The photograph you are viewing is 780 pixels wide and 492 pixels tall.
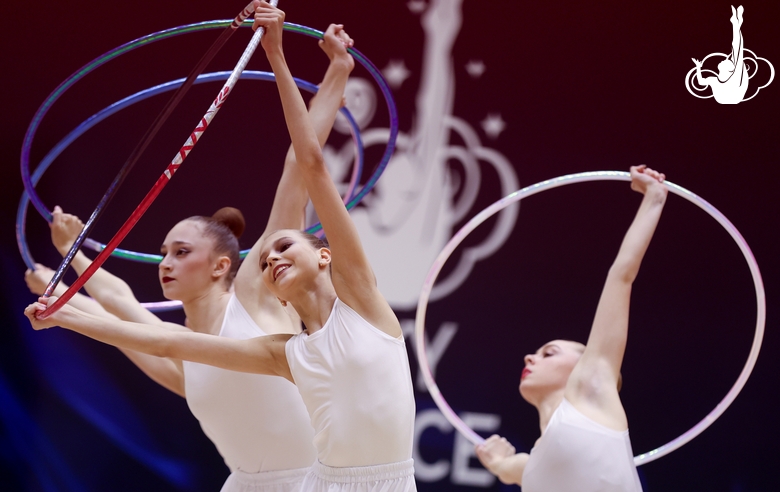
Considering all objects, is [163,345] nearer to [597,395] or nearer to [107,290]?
[107,290]

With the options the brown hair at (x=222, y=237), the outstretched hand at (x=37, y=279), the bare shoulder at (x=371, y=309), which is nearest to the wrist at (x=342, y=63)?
the brown hair at (x=222, y=237)

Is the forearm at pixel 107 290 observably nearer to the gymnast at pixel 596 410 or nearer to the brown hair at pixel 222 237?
the brown hair at pixel 222 237

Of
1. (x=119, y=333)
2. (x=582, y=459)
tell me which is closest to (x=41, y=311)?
(x=119, y=333)

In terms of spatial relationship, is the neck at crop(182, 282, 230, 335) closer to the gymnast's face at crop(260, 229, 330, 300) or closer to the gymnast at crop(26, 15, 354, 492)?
the gymnast at crop(26, 15, 354, 492)

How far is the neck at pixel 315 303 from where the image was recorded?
2232 mm

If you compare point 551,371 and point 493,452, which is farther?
point 493,452

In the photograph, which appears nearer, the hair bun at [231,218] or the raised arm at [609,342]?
the raised arm at [609,342]

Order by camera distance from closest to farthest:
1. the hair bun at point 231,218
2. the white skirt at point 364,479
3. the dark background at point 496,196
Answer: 1. the white skirt at point 364,479
2. the hair bun at point 231,218
3. the dark background at point 496,196

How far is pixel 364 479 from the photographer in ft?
6.86

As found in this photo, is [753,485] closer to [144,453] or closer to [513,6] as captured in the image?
[513,6]

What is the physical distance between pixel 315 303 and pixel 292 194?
612mm

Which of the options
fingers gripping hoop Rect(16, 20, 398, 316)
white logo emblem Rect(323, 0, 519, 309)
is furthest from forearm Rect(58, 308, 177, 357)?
white logo emblem Rect(323, 0, 519, 309)

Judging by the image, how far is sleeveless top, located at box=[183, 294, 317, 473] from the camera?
254 centimetres

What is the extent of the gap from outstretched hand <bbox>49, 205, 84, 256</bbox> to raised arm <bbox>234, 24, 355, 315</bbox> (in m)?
1.08
